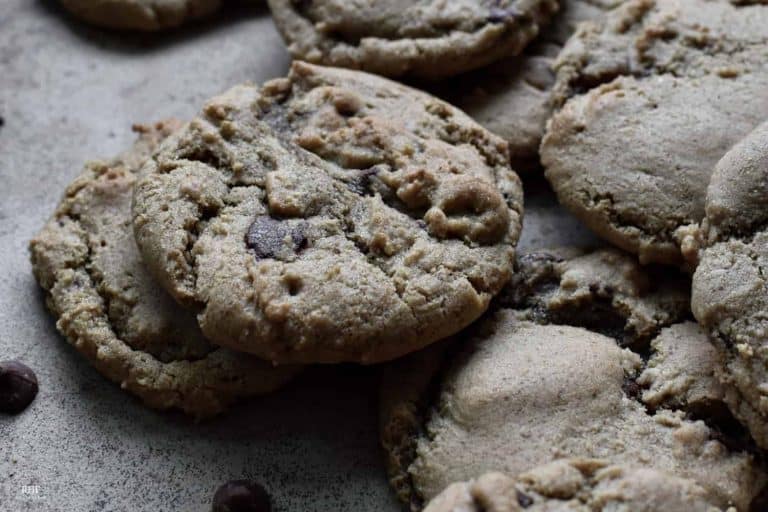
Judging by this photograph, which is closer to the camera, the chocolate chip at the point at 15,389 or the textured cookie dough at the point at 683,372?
the textured cookie dough at the point at 683,372

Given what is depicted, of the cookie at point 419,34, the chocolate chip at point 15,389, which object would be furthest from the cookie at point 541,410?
the chocolate chip at point 15,389

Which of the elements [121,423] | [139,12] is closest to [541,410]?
[121,423]

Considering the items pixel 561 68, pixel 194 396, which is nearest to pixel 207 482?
pixel 194 396

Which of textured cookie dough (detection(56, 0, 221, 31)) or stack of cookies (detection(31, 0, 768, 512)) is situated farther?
textured cookie dough (detection(56, 0, 221, 31))

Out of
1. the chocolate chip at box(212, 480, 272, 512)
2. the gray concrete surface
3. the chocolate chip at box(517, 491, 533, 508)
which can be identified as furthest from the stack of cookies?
the chocolate chip at box(212, 480, 272, 512)

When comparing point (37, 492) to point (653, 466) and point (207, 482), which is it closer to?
point (207, 482)

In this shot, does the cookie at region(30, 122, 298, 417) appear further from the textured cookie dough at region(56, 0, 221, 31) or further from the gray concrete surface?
the textured cookie dough at region(56, 0, 221, 31)

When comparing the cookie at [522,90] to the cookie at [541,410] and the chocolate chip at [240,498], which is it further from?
the chocolate chip at [240,498]
